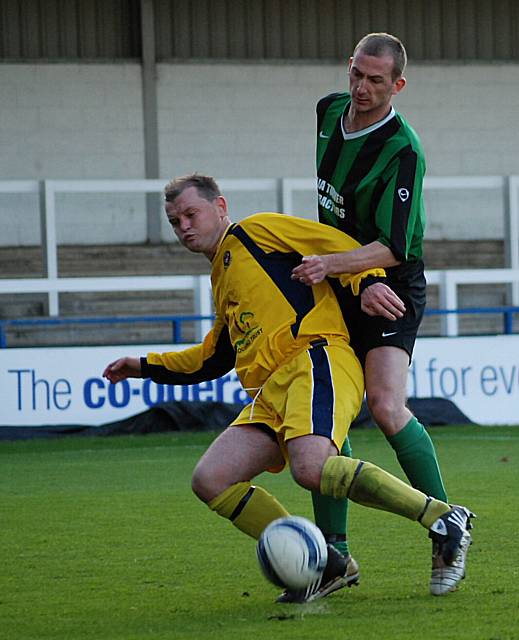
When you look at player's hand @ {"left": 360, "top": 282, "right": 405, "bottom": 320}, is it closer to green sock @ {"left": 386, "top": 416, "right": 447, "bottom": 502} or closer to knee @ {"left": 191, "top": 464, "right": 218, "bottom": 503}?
green sock @ {"left": 386, "top": 416, "right": 447, "bottom": 502}

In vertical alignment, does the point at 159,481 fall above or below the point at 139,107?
below

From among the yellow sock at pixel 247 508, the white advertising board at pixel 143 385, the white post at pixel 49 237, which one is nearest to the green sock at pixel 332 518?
the yellow sock at pixel 247 508

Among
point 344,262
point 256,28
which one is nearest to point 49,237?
point 256,28

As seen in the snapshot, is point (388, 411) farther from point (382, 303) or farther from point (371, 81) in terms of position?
point (371, 81)

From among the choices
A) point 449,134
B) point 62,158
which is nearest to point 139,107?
point 62,158

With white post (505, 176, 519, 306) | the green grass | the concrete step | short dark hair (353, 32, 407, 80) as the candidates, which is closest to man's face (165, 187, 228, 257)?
short dark hair (353, 32, 407, 80)

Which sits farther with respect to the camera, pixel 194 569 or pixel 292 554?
pixel 194 569

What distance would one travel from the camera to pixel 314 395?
4488 millimetres

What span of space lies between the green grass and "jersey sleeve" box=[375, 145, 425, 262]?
1.15 metres

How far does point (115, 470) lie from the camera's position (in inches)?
388

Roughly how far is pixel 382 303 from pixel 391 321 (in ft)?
1.12

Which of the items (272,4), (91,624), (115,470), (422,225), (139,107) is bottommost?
(115,470)

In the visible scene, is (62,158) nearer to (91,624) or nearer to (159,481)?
(159,481)

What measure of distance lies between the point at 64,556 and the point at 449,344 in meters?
7.85
